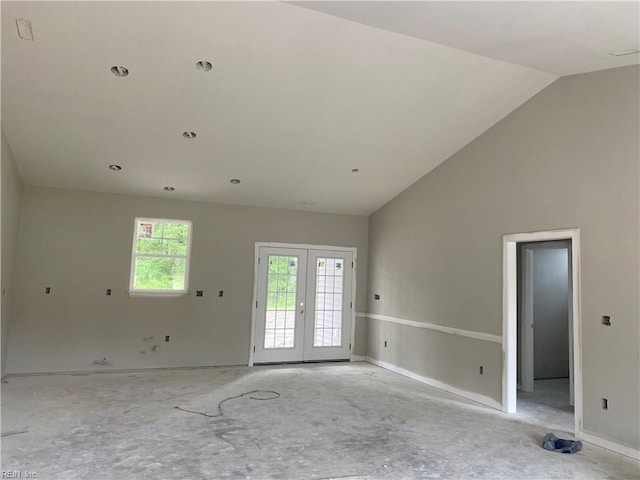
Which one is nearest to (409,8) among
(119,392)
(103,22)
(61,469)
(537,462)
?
(103,22)

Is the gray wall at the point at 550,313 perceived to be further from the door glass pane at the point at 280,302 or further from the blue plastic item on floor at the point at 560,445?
the door glass pane at the point at 280,302

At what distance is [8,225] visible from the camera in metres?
5.15

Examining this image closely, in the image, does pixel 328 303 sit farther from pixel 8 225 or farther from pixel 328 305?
pixel 8 225

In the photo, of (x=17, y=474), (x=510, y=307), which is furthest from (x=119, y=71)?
(x=510, y=307)

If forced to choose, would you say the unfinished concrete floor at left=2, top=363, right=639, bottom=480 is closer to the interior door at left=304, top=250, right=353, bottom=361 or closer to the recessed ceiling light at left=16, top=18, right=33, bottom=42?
the interior door at left=304, top=250, right=353, bottom=361

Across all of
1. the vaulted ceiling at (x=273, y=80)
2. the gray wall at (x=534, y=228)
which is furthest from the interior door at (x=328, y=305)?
the vaulted ceiling at (x=273, y=80)

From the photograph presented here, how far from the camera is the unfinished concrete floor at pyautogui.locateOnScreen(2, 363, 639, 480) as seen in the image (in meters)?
3.02

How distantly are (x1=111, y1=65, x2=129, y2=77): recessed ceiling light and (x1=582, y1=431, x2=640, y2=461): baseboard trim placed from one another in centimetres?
556

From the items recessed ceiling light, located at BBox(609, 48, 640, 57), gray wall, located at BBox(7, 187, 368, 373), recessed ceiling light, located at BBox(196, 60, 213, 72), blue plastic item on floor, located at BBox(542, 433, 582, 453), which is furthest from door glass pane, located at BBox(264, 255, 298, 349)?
recessed ceiling light, located at BBox(609, 48, 640, 57)

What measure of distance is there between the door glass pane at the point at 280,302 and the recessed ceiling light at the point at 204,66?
3.89 metres

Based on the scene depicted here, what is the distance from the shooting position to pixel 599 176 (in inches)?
152

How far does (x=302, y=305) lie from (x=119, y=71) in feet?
15.5

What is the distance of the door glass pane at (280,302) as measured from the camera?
22.8 ft

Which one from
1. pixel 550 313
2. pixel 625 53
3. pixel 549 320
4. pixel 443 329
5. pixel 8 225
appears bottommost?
pixel 443 329
